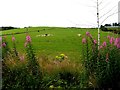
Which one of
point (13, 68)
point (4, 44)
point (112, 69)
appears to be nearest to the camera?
point (112, 69)

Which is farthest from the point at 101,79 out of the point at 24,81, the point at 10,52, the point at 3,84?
the point at 10,52

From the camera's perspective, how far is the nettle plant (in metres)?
7.39

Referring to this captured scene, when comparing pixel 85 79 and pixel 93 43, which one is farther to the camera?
pixel 93 43

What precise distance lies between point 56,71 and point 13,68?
1143mm

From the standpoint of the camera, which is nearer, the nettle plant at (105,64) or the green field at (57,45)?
the nettle plant at (105,64)

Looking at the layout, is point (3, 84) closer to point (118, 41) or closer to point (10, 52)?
point (10, 52)

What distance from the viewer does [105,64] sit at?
295 inches

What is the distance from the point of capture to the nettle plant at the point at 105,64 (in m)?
7.39

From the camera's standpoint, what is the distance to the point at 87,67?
791 cm

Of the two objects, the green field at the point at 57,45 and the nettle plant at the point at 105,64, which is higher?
the nettle plant at the point at 105,64

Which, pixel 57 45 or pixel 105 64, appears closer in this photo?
pixel 105 64

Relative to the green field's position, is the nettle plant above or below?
above

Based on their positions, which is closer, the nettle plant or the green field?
the nettle plant

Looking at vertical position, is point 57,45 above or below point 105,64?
below
